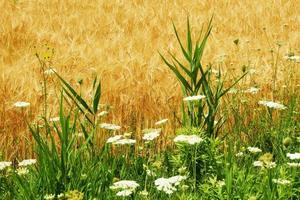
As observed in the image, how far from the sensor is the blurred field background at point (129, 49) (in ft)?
12.2

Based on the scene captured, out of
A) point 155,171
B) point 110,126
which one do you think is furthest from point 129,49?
point 155,171

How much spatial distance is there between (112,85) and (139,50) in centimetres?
125

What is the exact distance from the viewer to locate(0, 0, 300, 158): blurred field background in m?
3.71

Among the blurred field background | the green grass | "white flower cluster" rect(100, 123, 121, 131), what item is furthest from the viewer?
the blurred field background

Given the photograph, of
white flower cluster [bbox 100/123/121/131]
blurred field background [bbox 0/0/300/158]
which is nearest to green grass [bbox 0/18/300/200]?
white flower cluster [bbox 100/123/121/131]

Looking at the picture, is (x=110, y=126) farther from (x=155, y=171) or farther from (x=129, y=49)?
(x=129, y=49)

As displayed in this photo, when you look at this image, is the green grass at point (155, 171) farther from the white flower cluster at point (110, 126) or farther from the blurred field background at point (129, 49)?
the blurred field background at point (129, 49)

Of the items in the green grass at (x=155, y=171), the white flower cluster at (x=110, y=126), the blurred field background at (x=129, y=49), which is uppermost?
the blurred field background at (x=129, y=49)

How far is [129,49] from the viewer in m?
5.22

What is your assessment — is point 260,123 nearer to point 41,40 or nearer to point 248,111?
point 248,111

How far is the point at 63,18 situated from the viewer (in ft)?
22.2

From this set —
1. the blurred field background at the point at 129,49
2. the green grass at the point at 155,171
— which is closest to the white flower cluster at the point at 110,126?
the green grass at the point at 155,171

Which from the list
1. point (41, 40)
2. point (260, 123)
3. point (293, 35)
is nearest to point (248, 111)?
point (260, 123)

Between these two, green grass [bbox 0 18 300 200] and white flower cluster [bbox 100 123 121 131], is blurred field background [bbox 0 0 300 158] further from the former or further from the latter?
white flower cluster [bbox 100 123 121 131]
